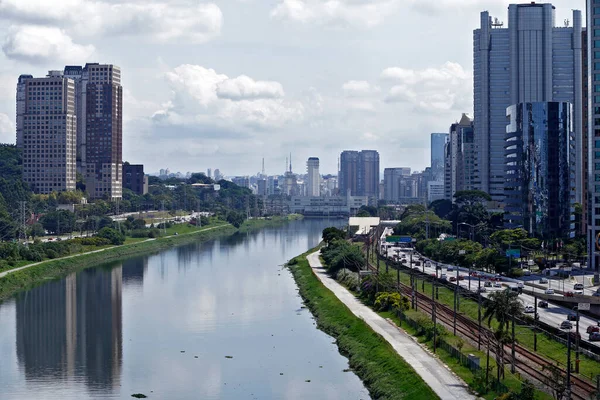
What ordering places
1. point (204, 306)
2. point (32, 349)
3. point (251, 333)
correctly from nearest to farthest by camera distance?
point (32, 349) → point (251, 333) → point (204, 306)

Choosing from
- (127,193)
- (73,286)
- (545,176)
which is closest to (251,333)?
(73,286)

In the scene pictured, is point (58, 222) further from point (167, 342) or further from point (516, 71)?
point (167, 342)

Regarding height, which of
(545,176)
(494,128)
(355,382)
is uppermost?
(494,128)

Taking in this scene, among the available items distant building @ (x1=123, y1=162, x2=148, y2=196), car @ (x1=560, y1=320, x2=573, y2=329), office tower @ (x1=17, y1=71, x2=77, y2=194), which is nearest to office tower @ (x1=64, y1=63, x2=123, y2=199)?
office tower @ (x1=17, y1=71, x2=77, y2=194)

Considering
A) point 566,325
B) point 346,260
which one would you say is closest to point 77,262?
point 346,260

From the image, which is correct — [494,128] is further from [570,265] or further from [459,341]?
[459,341]

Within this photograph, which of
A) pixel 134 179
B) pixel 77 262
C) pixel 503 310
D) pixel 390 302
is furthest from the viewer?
pixel 134 179
